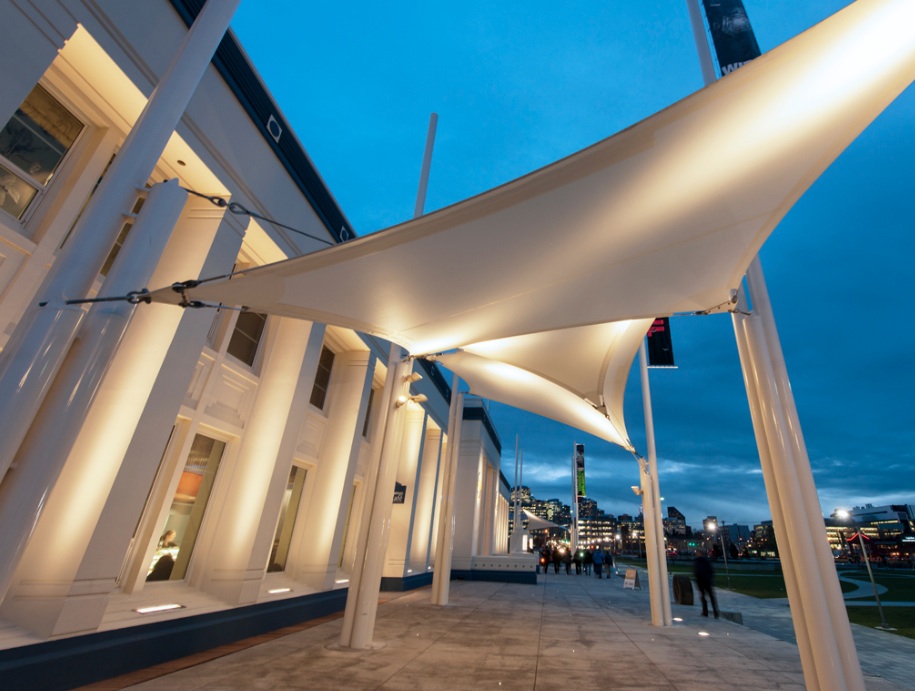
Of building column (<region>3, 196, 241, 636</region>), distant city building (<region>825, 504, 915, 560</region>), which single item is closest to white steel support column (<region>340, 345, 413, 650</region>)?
building column (<region>3, 196, 241, 636</region>)

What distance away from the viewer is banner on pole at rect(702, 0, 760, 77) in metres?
4.07

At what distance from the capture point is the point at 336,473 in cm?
938

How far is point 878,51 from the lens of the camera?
2.18 meters

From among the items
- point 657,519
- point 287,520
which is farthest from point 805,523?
point 287,520

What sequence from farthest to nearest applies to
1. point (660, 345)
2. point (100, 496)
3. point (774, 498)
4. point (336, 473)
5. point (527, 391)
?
1. point (660, 345)
2. point (336, 473)
3. point (527, 391)
4. point (100, 496)
5. point (774, 498)

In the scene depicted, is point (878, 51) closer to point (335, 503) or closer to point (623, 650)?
point (623, 650)

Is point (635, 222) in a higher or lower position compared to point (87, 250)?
higher

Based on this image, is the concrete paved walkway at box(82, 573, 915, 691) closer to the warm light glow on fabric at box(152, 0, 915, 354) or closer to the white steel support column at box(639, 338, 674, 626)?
the white steel support column at box(639, 338, 674, 626)

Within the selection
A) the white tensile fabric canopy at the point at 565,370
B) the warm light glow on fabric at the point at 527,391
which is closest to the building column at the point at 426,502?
the warm light glow on fabric at the point at 527,391

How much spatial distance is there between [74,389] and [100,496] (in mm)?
2255

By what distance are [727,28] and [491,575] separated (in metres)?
18.4

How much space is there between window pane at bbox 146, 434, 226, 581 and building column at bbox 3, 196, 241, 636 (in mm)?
1736

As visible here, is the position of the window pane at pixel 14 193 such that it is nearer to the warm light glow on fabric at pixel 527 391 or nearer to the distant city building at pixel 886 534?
the warm light glow on fabric at pixel 527 391

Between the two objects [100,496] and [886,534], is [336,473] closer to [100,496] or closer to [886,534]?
[100,496]
